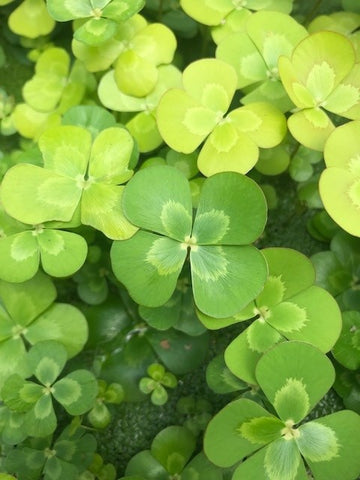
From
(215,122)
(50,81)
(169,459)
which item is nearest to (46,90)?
(50,81)

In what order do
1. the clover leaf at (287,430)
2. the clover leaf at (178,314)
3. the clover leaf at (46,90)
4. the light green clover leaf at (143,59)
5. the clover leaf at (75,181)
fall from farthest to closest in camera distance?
the clover leaf at (46,90) < the light green clover leaf at (143,59) < the clover leaf at (178,314) < the clover leaf at (75,181) < the clover leaf at (287,430)

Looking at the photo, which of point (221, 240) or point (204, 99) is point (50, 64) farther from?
point (221, 240)

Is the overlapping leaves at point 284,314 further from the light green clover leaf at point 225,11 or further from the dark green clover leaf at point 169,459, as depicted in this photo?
the light green clover leaf at point 225,11

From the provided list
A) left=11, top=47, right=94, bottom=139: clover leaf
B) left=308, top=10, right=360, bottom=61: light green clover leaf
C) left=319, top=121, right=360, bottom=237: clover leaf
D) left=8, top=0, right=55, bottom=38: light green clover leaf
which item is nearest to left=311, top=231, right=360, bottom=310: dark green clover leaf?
left=319, top=121, right=360, bottom=237: clover leaf

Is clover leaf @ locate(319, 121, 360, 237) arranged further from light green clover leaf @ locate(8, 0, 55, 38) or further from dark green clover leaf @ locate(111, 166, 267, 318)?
light green clover leaf @ locate(8, 0, 55, 38)

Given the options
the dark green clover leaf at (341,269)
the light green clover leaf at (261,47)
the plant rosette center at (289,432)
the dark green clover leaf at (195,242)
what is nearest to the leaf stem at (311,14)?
the light green clover leaf at (261,47)

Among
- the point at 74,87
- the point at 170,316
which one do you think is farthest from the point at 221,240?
the point at 74,87

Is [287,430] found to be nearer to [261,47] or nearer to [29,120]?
[261,47]
